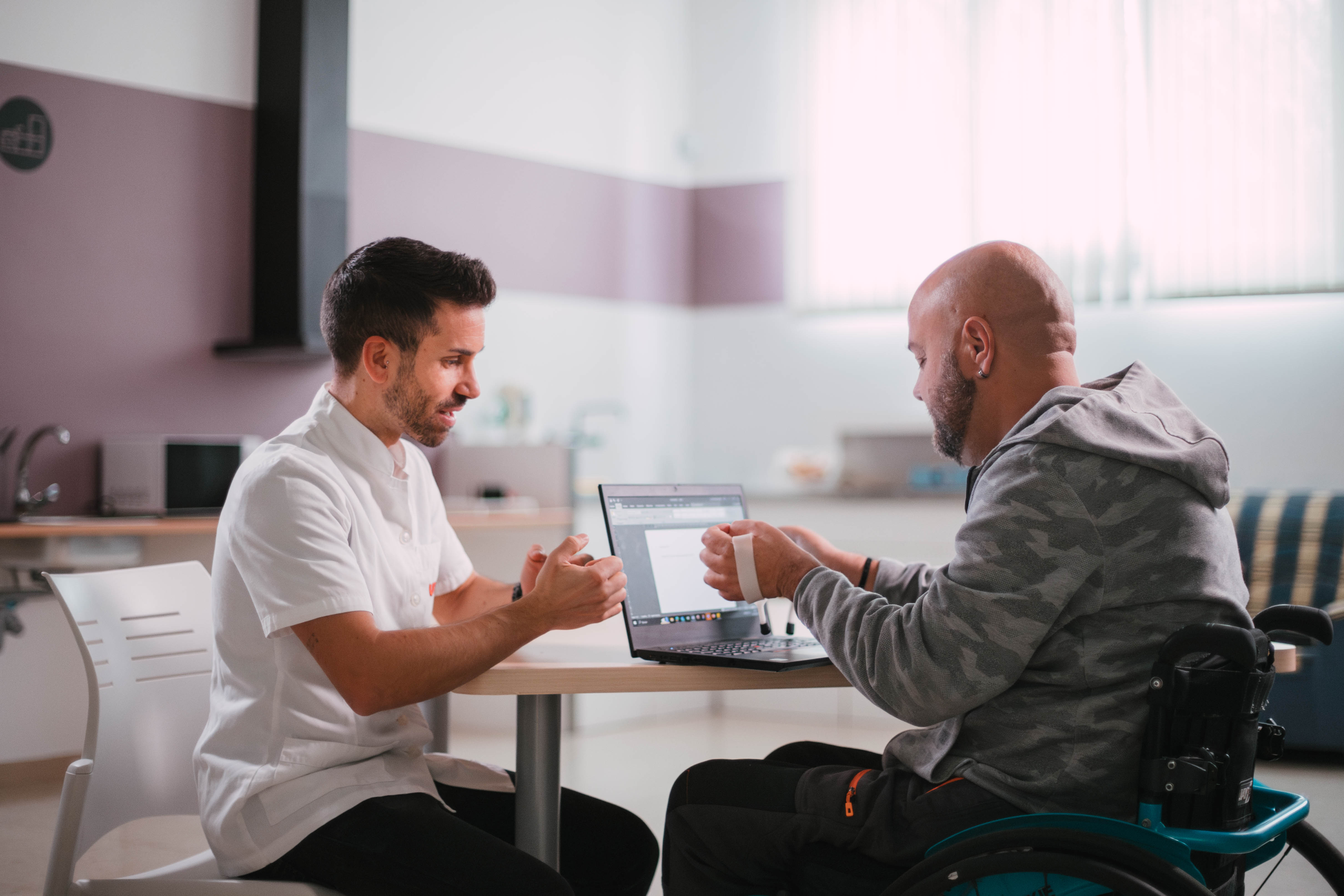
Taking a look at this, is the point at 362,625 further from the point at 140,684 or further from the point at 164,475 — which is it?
the point at 164,475

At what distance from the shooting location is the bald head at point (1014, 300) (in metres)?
1.61

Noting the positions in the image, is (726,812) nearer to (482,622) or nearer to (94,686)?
(482,622)

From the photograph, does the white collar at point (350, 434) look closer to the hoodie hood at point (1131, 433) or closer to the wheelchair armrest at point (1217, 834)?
the hoodie hood at point (1131, 433)

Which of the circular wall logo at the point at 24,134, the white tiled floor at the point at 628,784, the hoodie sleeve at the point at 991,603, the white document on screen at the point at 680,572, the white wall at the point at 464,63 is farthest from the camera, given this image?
the white wall at the point at 464,63

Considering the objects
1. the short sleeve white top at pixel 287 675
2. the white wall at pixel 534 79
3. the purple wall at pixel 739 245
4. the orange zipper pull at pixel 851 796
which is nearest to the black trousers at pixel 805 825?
the orange zipper pull at pixel 851 796

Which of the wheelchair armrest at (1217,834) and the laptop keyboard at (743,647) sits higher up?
the laptop keyboard at (743,647)

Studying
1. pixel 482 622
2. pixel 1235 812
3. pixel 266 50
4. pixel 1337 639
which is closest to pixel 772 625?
pixel 482 622

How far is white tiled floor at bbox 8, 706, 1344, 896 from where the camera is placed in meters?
3.05

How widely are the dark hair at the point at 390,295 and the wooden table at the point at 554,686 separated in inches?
19.5

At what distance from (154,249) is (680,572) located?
337cm

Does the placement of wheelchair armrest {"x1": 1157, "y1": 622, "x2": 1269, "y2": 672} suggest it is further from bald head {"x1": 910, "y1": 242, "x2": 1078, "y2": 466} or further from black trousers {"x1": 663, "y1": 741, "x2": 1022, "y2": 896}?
bald head {"x1": 910, "y1": 242, "x2": 1078, "y2": 466}

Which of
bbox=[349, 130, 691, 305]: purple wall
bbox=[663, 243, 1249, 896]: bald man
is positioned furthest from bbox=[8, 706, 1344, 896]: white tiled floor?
bbox=[349, 130, 691, 305]: purple wall

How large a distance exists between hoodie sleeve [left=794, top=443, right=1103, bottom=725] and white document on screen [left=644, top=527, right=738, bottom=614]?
1.43 feet

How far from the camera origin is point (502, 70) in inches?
215
